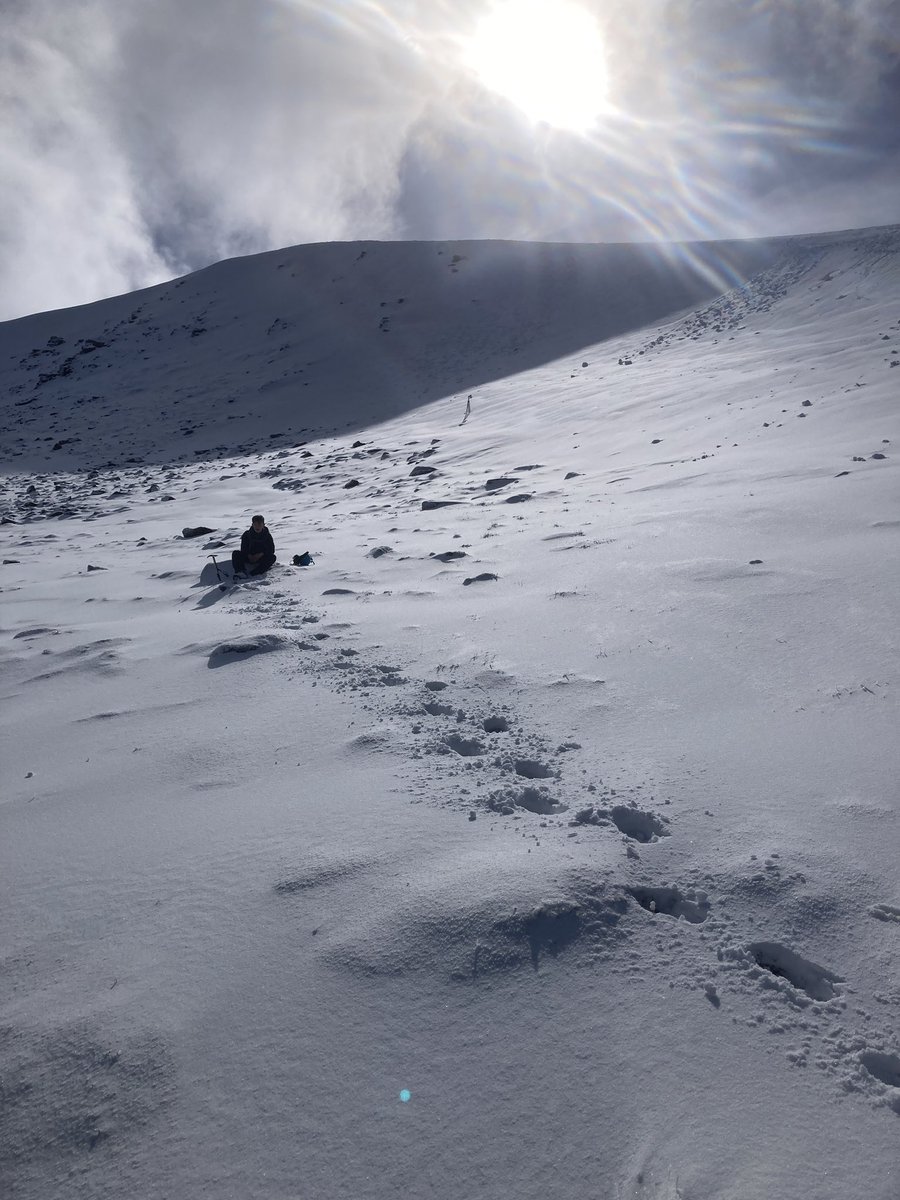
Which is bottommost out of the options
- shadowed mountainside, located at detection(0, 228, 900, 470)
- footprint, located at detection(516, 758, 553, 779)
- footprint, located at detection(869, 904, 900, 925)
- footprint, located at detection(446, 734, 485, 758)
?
footprint, located at detection(869, 904, 900, 925)

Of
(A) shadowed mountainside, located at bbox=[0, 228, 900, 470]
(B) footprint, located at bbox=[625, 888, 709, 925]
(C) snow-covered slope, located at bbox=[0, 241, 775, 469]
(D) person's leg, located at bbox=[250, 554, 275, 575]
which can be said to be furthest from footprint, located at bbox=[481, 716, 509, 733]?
(C) snow-covered slope, located at bbox=[0, 241, 775, 469]

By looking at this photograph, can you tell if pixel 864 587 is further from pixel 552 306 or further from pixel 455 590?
pixel 552 306

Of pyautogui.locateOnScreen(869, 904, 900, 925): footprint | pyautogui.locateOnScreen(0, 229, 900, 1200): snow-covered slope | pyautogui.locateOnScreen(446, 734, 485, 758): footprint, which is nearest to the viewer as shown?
pyautogui.locateOnScreen(0, 229, 900, 1200): snow-covered slope

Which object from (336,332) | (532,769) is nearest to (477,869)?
(532,769)

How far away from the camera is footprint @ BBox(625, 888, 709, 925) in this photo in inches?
84.3

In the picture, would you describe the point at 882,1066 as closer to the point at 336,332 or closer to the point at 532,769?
the point at 532,769

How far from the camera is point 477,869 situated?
2.33 m

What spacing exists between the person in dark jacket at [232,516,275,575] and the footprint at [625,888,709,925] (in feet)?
19.2

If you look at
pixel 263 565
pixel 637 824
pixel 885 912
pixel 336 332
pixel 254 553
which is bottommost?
pixel 885 912

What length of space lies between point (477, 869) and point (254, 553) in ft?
18.5

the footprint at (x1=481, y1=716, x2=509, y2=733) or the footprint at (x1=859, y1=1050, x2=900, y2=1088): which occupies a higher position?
the footprint at (x1=481, y1=716, x2=509, y2=733)

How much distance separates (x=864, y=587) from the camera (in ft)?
14.1

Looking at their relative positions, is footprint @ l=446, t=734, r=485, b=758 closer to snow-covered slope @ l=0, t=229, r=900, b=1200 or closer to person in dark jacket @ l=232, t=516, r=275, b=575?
snow-covered slope @ l=0, t=229, r=900, b=1200

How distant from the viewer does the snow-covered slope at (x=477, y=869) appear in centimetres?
160
